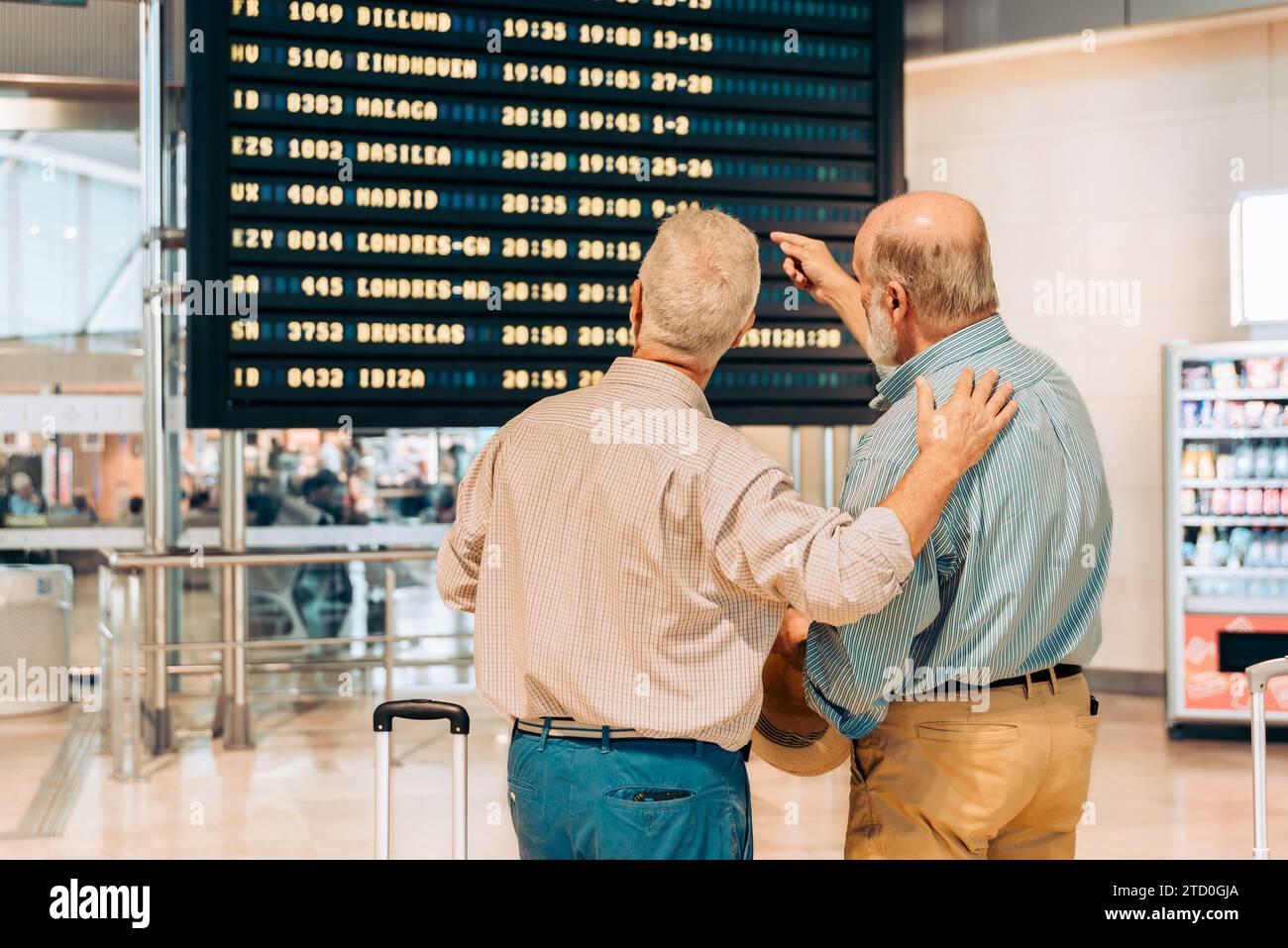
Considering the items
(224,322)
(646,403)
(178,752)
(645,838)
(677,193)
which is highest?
(677,193)

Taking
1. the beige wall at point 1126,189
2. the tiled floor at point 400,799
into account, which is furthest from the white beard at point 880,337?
the beige wall at point 1126,189

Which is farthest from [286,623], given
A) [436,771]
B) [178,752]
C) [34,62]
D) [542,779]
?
[542,779]

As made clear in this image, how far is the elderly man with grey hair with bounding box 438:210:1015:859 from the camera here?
5.86ft

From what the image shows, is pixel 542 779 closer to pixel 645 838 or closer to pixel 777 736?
pixel 645 838

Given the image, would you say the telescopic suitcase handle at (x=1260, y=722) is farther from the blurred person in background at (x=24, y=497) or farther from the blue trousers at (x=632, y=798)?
the blurred person in background at (x=24, y=497)

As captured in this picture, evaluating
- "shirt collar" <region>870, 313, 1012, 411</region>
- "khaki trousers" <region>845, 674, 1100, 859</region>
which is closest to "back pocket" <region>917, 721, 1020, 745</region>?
"khaki trousers" <region>845, 674, 1100, 859</region>

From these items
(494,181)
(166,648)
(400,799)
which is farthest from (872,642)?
(166,648)

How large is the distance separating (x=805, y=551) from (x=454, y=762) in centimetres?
90

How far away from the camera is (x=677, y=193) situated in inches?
204

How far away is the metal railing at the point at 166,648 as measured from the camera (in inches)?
224

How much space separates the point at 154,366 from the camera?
674cm

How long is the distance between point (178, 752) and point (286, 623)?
198cm

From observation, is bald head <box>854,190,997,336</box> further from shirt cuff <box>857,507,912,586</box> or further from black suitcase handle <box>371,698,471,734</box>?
black suitcase handle <box>371,698,471,734</box>

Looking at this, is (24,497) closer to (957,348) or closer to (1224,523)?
(1224,523)
